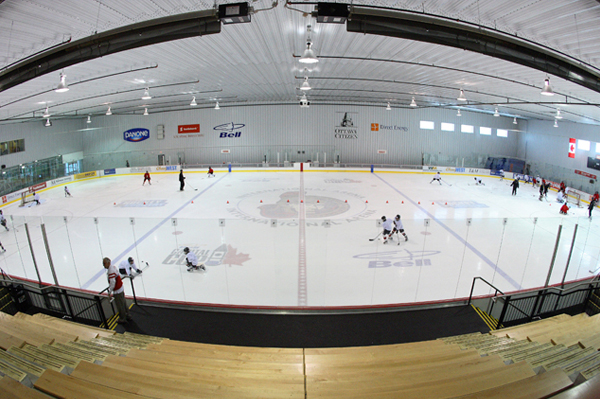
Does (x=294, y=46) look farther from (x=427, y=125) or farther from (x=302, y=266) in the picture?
(x=427, y=125)

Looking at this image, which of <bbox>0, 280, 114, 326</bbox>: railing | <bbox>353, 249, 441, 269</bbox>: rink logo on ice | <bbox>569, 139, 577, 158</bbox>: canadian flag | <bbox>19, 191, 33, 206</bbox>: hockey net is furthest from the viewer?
<bbox>569, 139, 577, 158</bbox>: canadian flag

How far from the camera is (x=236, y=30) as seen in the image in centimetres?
1127

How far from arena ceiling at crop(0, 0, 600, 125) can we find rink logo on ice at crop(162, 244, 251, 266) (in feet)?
20.5

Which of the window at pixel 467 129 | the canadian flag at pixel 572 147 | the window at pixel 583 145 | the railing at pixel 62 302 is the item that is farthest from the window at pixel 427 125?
the railing at pixel 62 302

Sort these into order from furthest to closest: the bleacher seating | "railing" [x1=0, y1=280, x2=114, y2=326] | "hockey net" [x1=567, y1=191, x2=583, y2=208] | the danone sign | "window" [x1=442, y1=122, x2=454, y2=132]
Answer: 1. the danone sign
2. "window" [x1=442, y1=122, x2=454, y2=132]
3. "hockey net" [x1=567, y1=191, x2=583, y2=208]
4. "railing" [x1=0, y1=280, x2=114, y2=326]
5. the bleacher seating

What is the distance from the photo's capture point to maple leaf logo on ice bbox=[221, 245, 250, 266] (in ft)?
30.6

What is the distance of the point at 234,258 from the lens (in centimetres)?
959

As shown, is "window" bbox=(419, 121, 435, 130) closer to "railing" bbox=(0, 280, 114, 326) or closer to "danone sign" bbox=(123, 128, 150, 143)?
"danone sign" bbox=(123, 128, 150, 143)

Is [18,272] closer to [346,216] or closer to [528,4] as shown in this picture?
[346,216]

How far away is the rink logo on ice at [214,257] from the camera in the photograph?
879 cm

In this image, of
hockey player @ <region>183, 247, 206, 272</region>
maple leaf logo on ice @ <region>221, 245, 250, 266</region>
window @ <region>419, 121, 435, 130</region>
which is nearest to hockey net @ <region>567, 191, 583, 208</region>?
window @ <region>419, 121, 435, 130</region>

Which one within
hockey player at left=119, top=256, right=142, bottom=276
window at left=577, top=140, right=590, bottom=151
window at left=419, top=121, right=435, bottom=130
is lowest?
hockey player at left=119, top=256, right=142, bottom=276

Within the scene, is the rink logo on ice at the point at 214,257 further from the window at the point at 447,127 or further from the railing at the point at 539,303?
the window at the point at 447,127

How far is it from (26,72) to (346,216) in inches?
544
